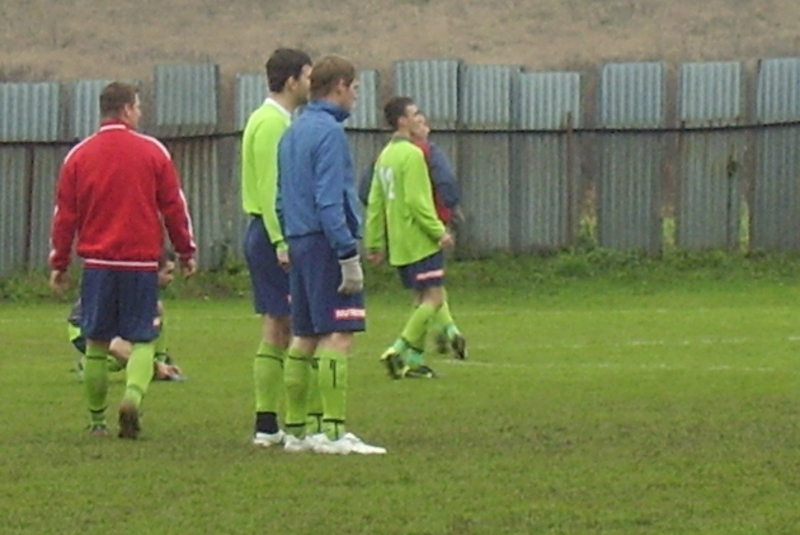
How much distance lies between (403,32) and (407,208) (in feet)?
63.7

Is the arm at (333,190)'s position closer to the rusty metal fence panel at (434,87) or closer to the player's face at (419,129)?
the player's face at (419,129)

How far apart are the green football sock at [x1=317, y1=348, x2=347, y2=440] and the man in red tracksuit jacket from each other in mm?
1074

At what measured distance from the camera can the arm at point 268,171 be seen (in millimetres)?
11141

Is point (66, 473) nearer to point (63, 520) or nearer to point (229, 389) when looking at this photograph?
point (63, 520)

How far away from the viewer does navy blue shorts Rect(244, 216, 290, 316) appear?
1130 cm

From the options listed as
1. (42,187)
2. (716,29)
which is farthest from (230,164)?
(716,29)

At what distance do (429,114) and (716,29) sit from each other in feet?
28.2

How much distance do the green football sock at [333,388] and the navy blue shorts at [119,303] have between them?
3.76ft

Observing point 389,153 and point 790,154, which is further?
point 790,154

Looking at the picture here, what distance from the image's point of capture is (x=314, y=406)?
1118cm

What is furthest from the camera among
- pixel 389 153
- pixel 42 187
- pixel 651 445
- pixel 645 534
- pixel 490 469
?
pixel 42 187

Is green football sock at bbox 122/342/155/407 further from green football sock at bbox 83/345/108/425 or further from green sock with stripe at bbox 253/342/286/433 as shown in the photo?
green sock with stripe at bbox 253/342/286/433

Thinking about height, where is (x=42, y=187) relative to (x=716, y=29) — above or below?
below

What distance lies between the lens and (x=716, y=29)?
1399 inches
